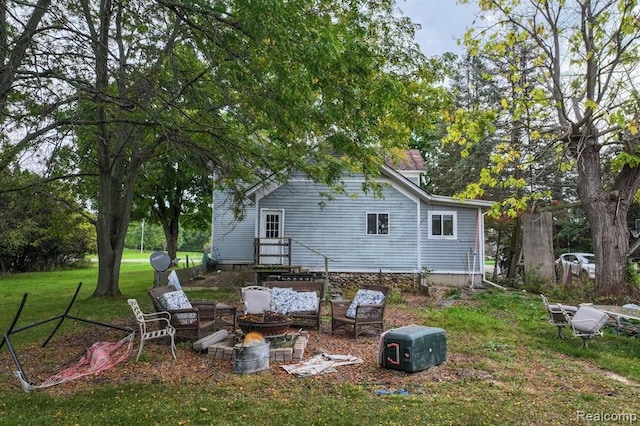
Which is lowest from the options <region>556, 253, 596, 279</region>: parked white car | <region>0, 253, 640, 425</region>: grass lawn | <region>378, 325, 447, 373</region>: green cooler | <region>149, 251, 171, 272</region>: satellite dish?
<region>0, 253, 640, 425</region>: grass lawn

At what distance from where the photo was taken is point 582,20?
9812mm

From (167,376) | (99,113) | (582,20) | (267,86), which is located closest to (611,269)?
(582,20)

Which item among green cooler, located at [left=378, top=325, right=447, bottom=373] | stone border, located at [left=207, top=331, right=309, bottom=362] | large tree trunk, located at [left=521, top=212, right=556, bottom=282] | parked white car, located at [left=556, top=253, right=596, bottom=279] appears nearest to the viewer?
green cooler, located at [left=378, top=325, right=447, bottom=373]

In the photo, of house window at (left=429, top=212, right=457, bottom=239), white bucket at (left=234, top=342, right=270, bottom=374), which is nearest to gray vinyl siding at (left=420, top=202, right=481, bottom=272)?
house window at (left=429, top=212, right=457, bottom=239)

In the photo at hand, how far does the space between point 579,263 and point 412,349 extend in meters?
16.4

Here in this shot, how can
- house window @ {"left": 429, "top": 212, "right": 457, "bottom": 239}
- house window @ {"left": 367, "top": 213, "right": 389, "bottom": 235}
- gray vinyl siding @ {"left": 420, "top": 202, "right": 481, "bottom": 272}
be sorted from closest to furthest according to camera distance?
gray vinyl siding @ {"left": 420, "top": 202, "right": 481, "bottom": 272} < house window @ {"left": 429, "top": 212, "right": 457, "bottom": 239} < house window @ {"left": 367, "top": 213, "right": 389, "bottom": 235}

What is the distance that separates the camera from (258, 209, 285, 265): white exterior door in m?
15.8

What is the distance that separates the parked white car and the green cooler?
11.9m

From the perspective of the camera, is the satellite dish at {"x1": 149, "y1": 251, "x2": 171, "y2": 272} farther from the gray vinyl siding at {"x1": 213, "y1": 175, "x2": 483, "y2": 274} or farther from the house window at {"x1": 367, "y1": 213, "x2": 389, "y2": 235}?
the house window at {"x1": 367, "y1": 213, "x2": 389, "y2": 235}

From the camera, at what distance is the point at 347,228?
1617cm

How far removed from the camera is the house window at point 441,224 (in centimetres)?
1594

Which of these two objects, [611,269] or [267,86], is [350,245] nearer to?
[611,269]

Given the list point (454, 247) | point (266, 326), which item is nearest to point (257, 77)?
point (266, 326)

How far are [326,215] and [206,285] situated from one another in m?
5.26
